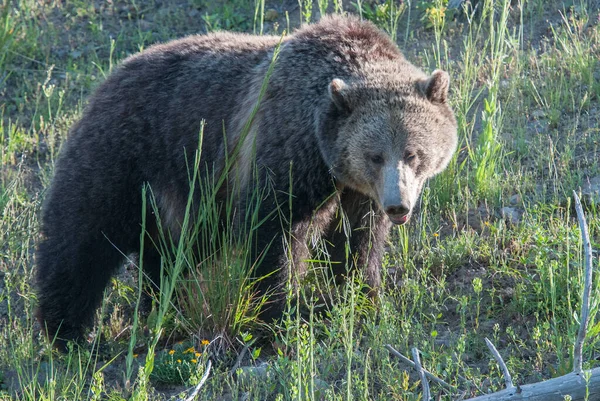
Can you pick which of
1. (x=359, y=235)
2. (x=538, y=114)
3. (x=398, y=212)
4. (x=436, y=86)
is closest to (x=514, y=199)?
(x=538, y=114)

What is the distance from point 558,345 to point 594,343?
0.19 m

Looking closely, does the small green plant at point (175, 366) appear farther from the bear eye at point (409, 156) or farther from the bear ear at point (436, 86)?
the bear ear at point (436, 86)

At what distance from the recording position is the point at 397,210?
4.93 meters

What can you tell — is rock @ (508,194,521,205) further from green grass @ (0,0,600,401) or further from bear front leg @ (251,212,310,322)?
bear front leg @ (251,212,310,322)

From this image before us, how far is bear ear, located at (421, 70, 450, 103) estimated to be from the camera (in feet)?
17.7

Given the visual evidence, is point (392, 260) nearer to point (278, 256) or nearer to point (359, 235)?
point (359, 235)

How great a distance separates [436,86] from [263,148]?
112 centimetres

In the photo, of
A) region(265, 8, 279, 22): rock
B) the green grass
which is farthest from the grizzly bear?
region(265, 8, 279, 22): rock

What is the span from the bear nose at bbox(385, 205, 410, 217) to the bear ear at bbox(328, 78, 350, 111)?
743 mm

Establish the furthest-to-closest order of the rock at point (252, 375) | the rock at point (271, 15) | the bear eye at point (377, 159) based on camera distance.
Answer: the rock at point (271, 15)
the bear eye at point (377, 159)
the rock at point (252, 375)

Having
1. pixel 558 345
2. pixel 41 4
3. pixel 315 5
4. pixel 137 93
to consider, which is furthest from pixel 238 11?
pixel 558 345

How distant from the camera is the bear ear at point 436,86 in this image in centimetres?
539

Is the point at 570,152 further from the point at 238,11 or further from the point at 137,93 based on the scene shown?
the point at 238,11

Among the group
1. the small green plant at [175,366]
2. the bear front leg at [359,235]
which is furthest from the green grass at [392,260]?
the bear front leg at [359,235]
